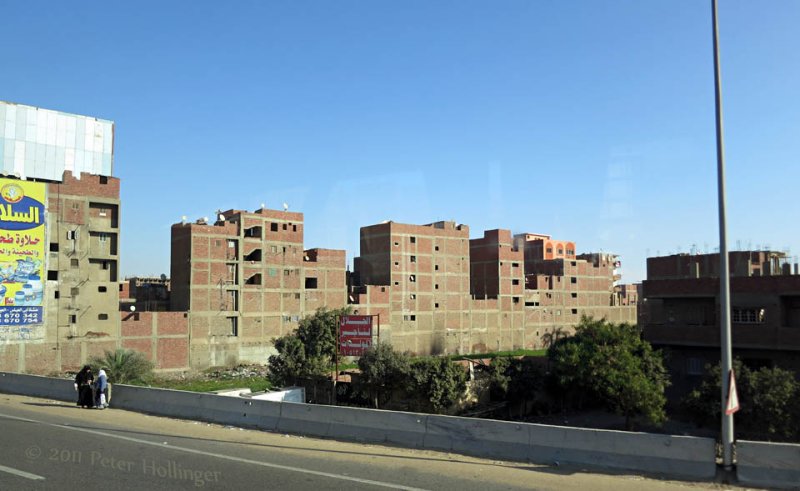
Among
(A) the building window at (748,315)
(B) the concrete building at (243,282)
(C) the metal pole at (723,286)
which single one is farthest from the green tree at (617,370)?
(B) the concrete building at (243,282)

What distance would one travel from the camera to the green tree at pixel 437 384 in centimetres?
4119

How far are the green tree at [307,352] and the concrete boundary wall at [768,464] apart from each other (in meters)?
32.7

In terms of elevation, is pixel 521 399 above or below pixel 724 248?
below

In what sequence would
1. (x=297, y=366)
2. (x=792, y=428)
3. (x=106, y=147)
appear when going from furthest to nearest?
(x=106, y=147), (x=297, y=366), (x=792, y=428)

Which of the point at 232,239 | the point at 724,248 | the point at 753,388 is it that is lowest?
the point at 753,388

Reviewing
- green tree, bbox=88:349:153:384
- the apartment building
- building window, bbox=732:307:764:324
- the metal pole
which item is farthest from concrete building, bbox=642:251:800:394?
the apartment building

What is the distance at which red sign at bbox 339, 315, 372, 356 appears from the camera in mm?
26641

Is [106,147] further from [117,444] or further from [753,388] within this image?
[753,388]

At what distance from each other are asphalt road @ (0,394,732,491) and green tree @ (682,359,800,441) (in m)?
21.2

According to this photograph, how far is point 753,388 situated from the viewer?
96.8 feet

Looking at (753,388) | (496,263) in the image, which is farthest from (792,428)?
(496,263)

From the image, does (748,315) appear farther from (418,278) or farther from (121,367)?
(418,278)

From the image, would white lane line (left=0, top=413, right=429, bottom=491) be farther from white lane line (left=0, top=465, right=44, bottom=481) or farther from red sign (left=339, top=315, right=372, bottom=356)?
red sign (left=339, top=315, right=372, bottom=356)

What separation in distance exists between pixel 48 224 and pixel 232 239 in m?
18.0
